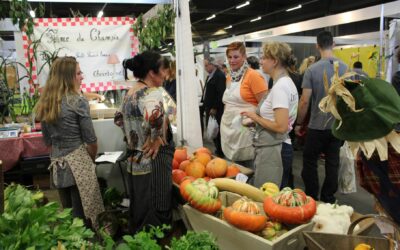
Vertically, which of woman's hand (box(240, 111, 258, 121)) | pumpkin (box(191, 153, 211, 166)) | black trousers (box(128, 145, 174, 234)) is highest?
woman's hand (box(240, 111, 258, 121))

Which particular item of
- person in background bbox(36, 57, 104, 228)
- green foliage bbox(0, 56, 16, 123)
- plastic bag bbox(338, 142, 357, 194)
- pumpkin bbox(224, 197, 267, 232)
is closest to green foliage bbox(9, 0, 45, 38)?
green foliage bbox(0, 56, 16, 123)

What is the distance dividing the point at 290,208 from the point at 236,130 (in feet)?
3.79

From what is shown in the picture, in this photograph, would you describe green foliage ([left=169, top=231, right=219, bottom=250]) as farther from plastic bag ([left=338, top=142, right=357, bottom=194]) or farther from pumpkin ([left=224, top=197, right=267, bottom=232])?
plastic bag ([left=338, top=142, right=357, bottom=194])

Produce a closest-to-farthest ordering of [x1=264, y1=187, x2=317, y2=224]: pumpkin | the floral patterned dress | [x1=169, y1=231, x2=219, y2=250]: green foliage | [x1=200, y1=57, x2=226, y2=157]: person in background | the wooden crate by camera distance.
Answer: [x1=169, y1=231, x2=219, y2=250]: green foliage
the wooden crate
[x1=264, y1=187, x2=317, y2=224]: pumpkin
the floral patterned dress
[x1=200, y1=57, x2=226, y2=157]: person in background

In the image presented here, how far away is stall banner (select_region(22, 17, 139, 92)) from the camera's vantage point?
3416 millimetres

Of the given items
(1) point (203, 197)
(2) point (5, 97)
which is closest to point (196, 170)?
(1) point (203, 197)

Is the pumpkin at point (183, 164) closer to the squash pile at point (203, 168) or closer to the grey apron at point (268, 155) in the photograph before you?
the squash pile at point (203, 168)

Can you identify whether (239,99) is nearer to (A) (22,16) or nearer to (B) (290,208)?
(B) (290,208)

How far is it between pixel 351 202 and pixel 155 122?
2566 millimetres

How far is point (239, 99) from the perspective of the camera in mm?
2607

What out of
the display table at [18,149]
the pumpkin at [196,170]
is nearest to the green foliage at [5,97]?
the display table at [18,149]

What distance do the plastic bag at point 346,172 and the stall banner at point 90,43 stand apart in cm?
242

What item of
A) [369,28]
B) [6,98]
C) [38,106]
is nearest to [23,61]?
[6,98]

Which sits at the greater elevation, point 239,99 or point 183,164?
point 239,99
